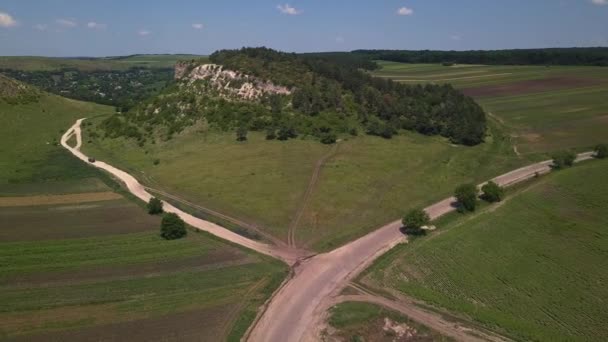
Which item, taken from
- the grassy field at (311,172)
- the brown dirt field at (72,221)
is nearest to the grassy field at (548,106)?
the grassy field at (311,172)

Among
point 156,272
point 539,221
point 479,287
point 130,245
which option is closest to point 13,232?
point 130,245

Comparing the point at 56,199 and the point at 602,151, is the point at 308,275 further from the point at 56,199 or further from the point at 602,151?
the point at 602,151

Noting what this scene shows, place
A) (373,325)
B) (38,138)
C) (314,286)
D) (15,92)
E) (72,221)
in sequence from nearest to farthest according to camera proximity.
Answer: (373,325), (314,286), (72,221), (38,138), (15,92)

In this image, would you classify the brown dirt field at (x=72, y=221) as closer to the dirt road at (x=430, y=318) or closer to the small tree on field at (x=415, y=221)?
the dirt road at (x=430, y=318)

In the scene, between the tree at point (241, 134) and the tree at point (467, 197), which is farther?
the tree at point (241, 134)

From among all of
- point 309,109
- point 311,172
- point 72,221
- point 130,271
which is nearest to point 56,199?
point 72,221
